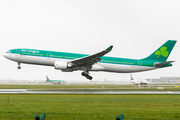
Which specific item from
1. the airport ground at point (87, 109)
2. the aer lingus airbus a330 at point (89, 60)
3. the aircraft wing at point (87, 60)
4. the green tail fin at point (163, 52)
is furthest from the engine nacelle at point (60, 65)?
the green tail fin at point (163, 52)

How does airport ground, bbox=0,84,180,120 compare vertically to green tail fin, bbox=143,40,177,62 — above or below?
below

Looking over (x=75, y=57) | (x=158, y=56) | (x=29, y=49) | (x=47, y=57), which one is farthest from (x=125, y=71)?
(x=29, y=49)

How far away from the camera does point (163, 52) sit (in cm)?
4100

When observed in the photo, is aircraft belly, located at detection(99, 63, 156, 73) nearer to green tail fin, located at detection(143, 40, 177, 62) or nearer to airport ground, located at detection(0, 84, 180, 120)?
green tail fin, located at detection(143, 40, 177, 62)

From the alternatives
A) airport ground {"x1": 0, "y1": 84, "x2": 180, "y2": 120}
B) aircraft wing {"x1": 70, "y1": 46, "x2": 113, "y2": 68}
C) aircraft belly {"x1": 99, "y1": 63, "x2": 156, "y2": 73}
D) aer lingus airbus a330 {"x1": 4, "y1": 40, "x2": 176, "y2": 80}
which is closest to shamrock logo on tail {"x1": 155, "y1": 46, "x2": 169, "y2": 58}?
aer lingus airbus a330 {"x1": 4, "y1": 40, "x2": 176, "y2": 80}

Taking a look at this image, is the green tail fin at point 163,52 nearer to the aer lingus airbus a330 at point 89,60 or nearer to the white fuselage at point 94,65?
the aer lingus airbus a330 at point 89,60

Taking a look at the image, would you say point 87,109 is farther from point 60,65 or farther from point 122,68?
point 122,68

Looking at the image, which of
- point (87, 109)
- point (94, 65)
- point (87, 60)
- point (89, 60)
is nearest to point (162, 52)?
point (94, 65)

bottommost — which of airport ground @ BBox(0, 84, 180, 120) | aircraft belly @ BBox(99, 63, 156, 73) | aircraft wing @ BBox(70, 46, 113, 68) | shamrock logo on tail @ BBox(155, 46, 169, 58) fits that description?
airport ground @ BBox(0, 84, 180, 120)

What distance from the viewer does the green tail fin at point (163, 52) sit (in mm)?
40656

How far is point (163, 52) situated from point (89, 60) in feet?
45.5

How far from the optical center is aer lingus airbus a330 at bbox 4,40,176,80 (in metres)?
36.8

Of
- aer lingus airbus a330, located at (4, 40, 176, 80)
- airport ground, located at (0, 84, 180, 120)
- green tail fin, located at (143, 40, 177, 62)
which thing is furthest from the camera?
green tail fin, located at (143, 40, 177, 62)

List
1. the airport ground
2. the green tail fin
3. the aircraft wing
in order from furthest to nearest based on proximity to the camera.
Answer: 1. the green tail fin
2. the aircraft wing
3. the airport ground
